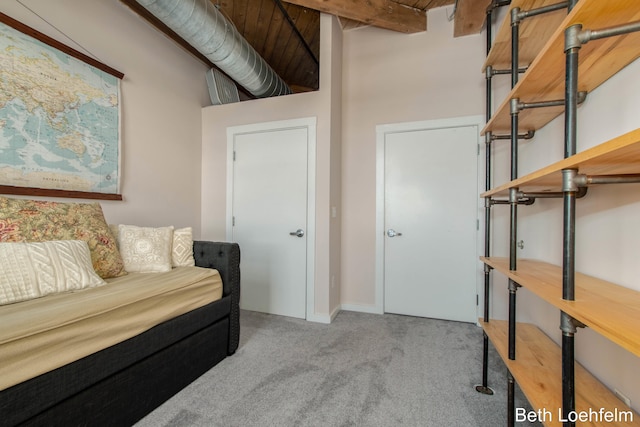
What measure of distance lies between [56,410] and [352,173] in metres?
2.71

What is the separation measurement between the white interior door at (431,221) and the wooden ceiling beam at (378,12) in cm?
100

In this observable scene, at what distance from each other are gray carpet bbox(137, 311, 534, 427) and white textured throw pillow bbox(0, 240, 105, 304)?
777 mm

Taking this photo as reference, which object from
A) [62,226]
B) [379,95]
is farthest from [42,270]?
[379,95]

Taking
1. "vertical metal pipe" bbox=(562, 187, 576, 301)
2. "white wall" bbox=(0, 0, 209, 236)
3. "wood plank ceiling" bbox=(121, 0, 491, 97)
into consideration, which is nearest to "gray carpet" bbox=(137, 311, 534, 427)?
"vertical metal pipe" bbox=(562, 187, 576, 301)

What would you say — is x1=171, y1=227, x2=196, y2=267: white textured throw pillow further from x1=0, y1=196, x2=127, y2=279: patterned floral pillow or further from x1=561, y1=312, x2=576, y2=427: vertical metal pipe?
x1=561, y1=312, x2=576, y2=427: vertical metal pipe

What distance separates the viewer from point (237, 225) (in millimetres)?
3047

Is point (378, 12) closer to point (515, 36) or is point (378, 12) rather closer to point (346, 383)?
point (515, 36)

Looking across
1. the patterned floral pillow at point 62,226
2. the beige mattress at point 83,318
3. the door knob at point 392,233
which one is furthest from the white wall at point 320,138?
the patterned floral pillow at point 62,226

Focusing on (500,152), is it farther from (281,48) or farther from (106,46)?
(106,46)

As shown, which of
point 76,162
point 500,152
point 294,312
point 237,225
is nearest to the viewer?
point 76,162

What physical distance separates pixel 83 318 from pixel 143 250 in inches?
31.4

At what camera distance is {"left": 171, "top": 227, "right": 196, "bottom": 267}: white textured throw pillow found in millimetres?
2014

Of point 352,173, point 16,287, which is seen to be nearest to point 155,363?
point 16,287

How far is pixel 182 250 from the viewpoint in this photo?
6.68 feet
